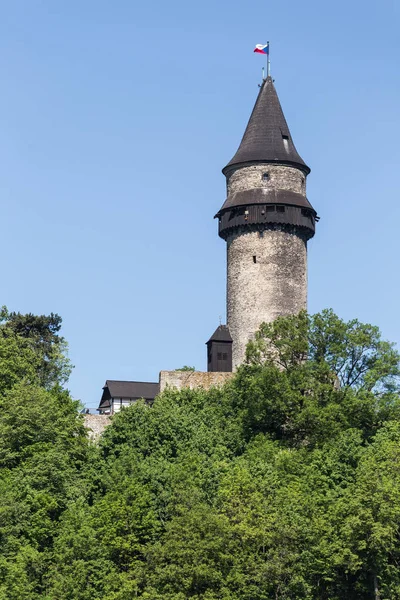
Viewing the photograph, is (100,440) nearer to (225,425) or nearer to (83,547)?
(225,425)

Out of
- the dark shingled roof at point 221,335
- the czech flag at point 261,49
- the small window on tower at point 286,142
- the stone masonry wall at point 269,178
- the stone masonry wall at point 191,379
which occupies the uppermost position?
the czech flag at point 261,49

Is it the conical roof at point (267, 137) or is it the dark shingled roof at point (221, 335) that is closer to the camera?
the dark shingled roof at point (221, 335)

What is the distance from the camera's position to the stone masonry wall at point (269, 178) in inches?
2933

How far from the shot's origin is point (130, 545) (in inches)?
2072

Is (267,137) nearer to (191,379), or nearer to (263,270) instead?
(263,270)

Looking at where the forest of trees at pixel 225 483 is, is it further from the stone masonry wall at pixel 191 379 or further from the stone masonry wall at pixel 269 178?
the stone masonry wall at pixel 269 178

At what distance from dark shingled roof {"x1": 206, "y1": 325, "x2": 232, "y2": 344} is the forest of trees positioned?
2.72 meters

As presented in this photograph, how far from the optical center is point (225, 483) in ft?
181

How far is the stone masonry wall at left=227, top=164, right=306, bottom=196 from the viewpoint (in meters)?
74.5

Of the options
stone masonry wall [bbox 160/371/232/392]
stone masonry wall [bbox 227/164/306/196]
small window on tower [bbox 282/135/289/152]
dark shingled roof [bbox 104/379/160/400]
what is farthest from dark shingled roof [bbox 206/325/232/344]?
dark shingled roof [bbox 104/379/160/400]

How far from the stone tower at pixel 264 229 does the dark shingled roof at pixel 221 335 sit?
11.0 inches

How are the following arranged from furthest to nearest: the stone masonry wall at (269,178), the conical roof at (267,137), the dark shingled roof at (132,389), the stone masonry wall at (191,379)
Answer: the dark shingled roof at (132,389) < the conical roof at (267,137) < the stone masonry wall at (269,178) < the stone masonry wall at (191,379)

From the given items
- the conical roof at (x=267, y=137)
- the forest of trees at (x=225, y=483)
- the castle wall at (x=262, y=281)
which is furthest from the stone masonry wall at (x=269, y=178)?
the forest of trees at (x=225, y=483)

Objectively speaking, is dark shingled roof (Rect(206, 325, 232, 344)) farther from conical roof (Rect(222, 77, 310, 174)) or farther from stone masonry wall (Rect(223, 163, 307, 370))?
conical roof (Rect(222, 77, 310, 174))
